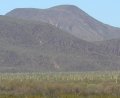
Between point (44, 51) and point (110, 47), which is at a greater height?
point (44, 51)

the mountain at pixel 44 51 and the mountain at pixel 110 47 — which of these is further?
the mountain at pixel 110 47

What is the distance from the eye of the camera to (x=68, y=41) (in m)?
164

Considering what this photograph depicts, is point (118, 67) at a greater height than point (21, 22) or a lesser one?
lesser

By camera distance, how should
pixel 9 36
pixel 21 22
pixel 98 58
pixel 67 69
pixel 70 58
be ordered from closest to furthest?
pixel 67 69, pixel 70 58, pixel 98 58, pixel 9 36, pixel 21 22

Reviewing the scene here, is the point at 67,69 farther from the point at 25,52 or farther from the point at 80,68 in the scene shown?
the point at 25,52

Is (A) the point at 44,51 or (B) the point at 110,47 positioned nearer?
(A) the point at 44,51

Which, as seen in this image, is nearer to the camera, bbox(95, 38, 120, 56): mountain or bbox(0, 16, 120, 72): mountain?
bbox(0, 16, 120, 72): mountain

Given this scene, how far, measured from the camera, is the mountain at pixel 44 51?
454 feet

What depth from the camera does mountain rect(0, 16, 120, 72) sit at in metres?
138

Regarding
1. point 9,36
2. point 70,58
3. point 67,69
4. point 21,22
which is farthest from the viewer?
point 21,22

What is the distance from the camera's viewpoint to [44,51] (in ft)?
502

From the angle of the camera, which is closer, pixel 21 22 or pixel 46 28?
pixel 46 28

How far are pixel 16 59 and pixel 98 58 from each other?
28426 millimetres

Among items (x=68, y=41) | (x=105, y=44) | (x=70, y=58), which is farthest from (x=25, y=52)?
(x=105, y=44)
